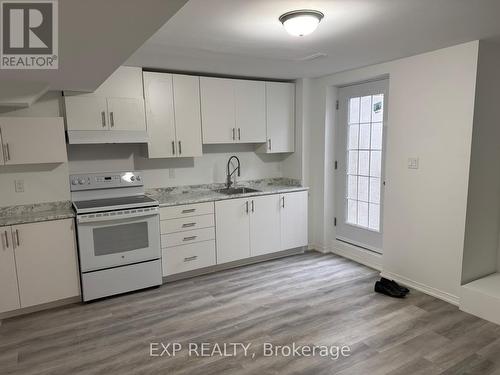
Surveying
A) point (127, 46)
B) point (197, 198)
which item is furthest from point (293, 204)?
point (127, 46)

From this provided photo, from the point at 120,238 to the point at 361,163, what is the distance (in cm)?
282

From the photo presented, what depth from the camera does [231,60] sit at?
330 centimetres

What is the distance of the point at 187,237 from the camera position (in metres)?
3.72

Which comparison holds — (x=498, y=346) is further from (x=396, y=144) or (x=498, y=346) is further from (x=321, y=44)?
(x=321, y=44)

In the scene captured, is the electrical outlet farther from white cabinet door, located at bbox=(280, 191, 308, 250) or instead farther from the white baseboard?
the white baseboard

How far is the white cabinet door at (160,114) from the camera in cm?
362

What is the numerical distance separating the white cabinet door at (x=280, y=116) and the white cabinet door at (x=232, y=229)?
3.11ft

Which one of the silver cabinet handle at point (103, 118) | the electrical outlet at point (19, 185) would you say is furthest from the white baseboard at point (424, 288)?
the electrical outlet at point (19, 185)

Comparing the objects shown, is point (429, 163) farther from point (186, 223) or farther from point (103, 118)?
point (103, 118)

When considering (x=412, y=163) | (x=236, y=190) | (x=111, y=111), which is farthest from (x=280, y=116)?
(x=111, y=111)

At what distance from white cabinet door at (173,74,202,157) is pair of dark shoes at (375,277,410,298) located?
236 cm

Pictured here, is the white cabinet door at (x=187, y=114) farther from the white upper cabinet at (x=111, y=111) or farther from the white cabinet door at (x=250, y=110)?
the white cabinet door at (x=250, y=110)

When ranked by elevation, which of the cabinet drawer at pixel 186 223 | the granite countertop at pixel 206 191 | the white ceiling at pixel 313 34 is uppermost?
the white ceiling at pixel 313 34

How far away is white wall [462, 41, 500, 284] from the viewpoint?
114 inches
